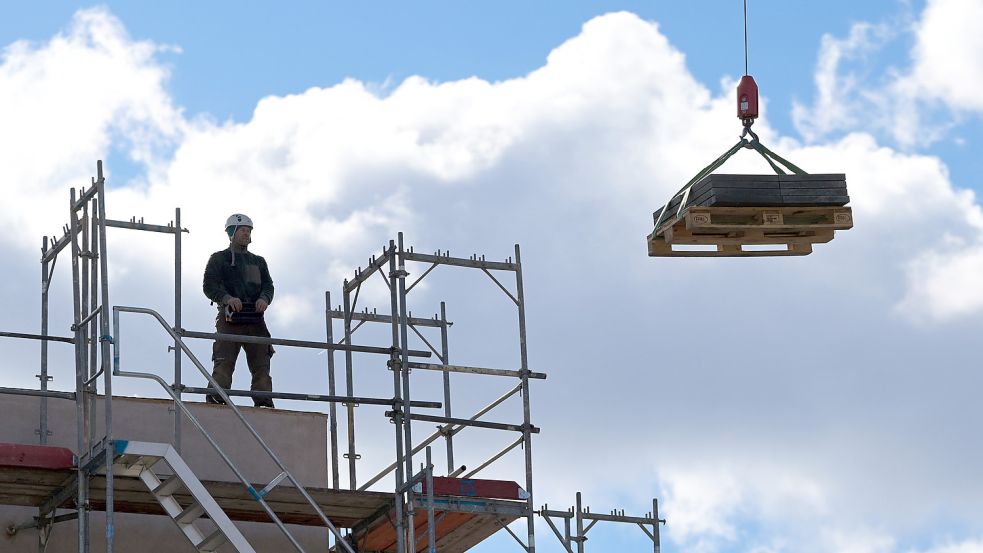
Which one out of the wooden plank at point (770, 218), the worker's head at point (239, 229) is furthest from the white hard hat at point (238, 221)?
the wooden plank at point (770, 218)

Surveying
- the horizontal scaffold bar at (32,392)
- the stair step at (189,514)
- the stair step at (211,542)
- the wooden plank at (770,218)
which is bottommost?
the stair step at (211,542)

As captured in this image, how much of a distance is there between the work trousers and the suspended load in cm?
451

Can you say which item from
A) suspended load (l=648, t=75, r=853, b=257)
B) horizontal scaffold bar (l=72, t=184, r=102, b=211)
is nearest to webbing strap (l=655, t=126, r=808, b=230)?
suspended load (l=648, t=75, r=853, b=257)

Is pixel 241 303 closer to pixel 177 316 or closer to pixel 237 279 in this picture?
pixel 237 279

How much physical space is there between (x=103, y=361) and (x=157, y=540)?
11.0 feet

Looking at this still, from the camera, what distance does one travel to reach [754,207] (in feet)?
77.7

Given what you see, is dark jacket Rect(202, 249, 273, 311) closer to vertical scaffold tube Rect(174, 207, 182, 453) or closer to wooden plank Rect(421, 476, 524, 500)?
vertical scaffold tube Rect(174, 207, 182, 453)

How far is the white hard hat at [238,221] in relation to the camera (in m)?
25.8

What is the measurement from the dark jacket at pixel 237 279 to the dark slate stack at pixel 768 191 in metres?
4.98

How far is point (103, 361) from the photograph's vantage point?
22.1m

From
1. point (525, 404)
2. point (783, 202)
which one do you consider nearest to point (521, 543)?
point (525, 404)

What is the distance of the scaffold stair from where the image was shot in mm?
22109

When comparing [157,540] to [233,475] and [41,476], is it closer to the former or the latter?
[233,475]

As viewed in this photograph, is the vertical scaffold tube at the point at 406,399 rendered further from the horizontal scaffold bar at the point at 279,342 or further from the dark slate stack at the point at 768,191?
the dark slate stack at the point at 768,191
